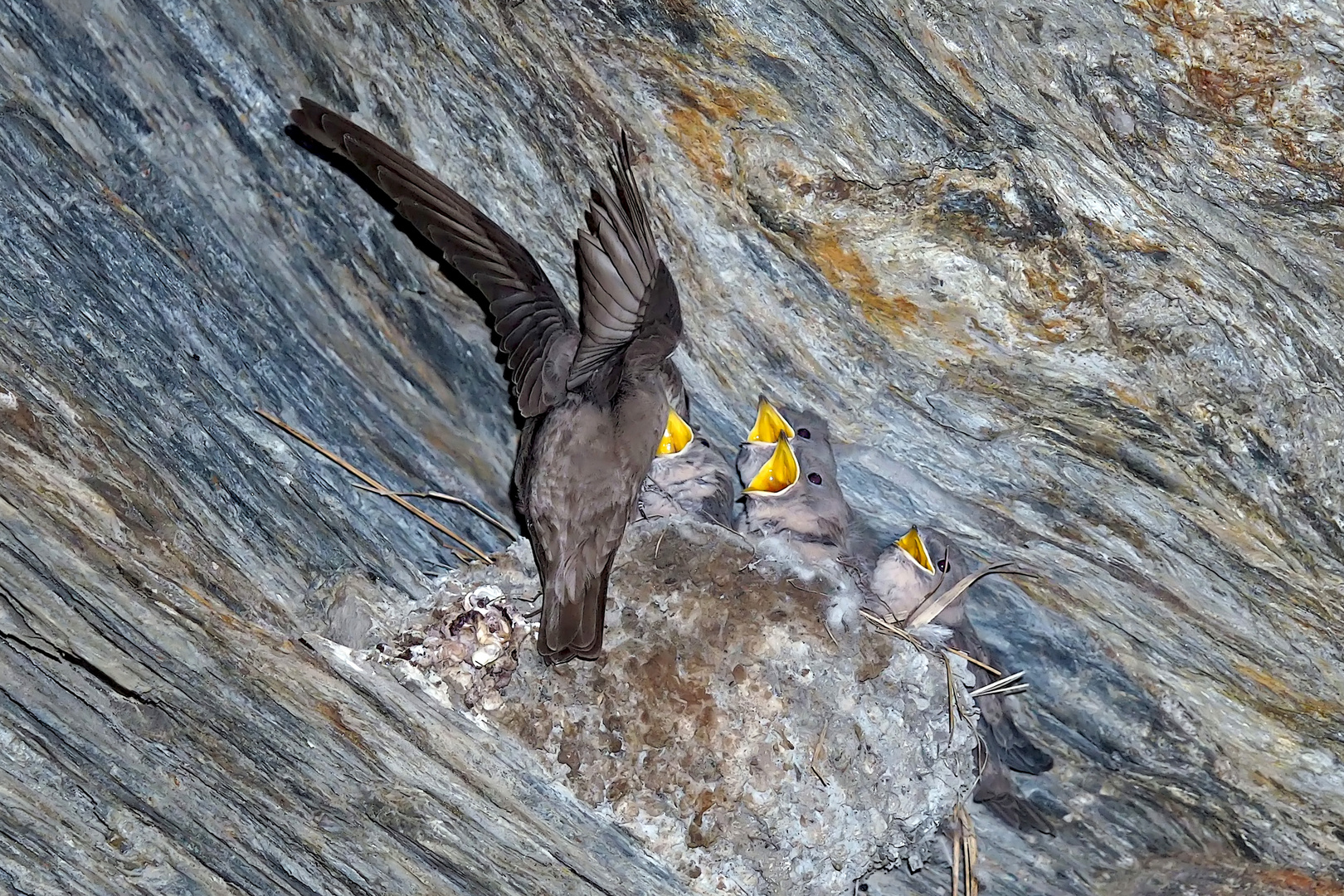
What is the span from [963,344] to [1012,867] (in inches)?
97.0

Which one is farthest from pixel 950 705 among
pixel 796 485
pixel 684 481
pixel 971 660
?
pixel 684 481

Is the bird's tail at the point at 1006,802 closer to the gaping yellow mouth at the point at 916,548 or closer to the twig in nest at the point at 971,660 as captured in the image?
the twig in nest at the point at 971,660

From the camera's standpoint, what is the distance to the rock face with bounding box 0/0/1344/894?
10.9 feet

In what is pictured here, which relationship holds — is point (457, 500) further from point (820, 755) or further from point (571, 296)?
point (820, 755)

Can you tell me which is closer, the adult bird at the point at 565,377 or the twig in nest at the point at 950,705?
the adult bird at the point at 565,377

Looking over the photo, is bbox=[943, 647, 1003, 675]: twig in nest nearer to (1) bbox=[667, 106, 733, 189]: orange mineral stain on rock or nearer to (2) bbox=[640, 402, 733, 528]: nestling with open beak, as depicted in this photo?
(2) bbox=[640, 402, 733, 528]: nestling with open beak

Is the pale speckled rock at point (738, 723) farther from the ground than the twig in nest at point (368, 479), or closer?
closer

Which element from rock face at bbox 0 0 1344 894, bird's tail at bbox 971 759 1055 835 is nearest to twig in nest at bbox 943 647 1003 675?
rock face at bbox 0 0 1344 894

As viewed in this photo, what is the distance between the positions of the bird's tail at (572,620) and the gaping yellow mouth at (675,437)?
70cm

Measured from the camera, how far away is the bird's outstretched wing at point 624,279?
340 cm

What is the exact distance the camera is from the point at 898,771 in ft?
13.8

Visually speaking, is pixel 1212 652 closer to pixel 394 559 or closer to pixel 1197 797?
pixel 1197 797

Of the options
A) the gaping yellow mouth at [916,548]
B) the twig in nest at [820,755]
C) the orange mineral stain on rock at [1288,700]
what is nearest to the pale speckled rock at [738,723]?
the twig in nest at [820,755]

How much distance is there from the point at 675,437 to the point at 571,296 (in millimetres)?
610
